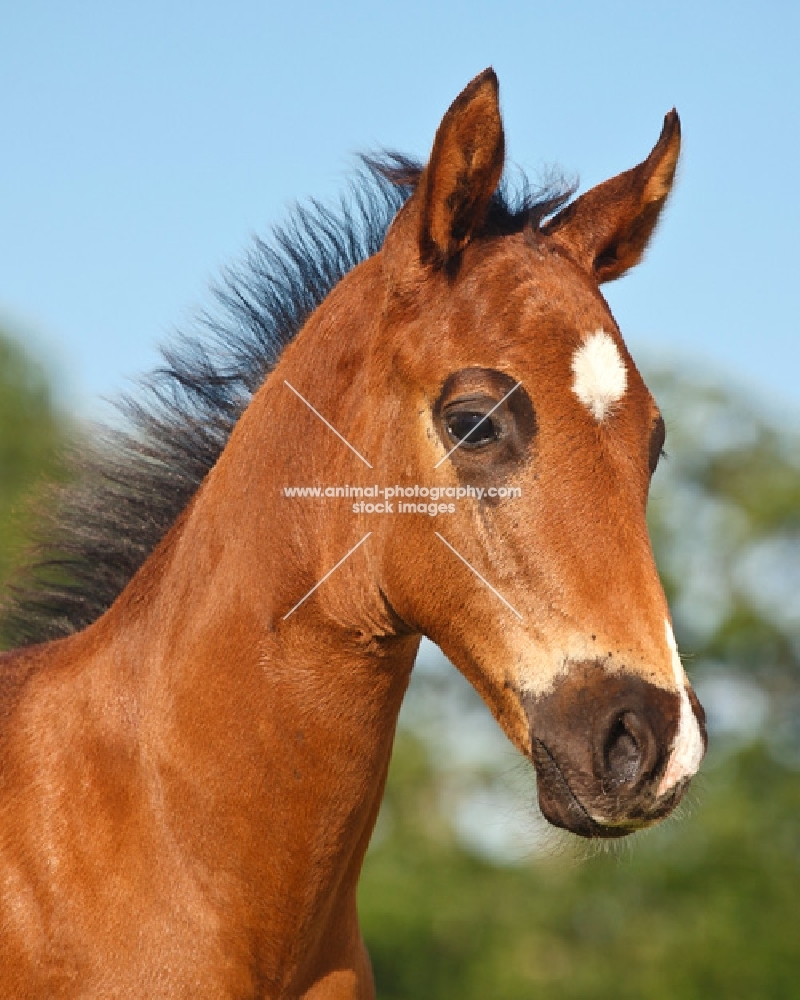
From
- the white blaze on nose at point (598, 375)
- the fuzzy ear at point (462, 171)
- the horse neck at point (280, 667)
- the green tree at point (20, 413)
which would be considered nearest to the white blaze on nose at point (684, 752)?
the white blaze on nose at point (598, 375)

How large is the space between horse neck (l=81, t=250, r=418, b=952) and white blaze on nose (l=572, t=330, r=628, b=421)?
750 mm

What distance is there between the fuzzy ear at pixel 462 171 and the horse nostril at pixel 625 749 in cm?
158

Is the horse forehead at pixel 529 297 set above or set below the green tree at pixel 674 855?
above

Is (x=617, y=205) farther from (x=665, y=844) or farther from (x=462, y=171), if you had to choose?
(x=665, y=844)

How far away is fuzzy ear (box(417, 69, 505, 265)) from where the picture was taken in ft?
Result: 12.7

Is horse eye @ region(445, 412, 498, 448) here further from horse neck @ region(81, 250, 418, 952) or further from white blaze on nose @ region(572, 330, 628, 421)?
horse neck @ region(81, 250, 418, 952)

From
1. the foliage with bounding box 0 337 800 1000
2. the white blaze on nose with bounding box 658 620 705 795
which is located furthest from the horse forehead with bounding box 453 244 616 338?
the foliage with bounding box 0 337 800 1000

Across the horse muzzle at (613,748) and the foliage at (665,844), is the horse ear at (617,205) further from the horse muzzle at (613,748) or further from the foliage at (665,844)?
the foliage at (665,844)

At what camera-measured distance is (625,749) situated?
10.9ft

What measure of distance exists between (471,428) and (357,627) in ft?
2.42

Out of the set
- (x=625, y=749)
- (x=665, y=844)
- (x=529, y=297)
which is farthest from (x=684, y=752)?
(x=665, y=844)

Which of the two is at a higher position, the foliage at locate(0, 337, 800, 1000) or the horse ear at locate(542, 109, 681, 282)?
the horse ear at locate(542, 109, 681, 282)

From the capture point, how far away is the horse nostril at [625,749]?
3271 mm

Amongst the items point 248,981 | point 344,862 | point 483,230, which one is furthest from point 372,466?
point 248,981
